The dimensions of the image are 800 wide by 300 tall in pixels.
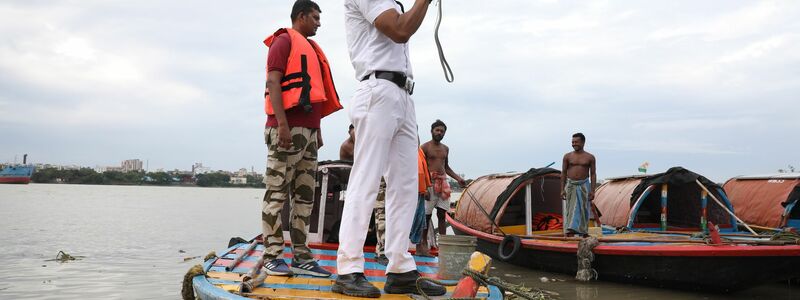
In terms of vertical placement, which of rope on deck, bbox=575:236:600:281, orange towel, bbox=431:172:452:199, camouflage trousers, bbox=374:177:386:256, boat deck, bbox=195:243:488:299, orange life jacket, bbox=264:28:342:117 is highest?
orange life jacket, bbox=264:28:342:117

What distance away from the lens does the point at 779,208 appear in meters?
10.1

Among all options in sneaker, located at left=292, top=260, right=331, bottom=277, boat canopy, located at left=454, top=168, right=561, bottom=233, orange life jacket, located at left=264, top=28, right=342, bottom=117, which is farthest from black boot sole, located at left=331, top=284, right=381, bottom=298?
boat canopy, located at left=454, top=168, right=561, bottom=233

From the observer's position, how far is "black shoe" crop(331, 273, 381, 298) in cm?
322

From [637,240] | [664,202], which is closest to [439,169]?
[637,240]

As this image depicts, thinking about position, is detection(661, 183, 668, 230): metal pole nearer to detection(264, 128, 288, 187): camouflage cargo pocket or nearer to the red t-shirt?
the red t-shirt

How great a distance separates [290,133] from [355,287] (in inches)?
55.4

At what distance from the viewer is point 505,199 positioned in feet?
31.8

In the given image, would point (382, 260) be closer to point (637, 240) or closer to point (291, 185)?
point (291, 185)

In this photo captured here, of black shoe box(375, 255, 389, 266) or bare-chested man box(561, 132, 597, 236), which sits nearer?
black shoe box(375, 255, 389, 266)

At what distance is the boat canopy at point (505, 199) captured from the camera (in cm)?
982

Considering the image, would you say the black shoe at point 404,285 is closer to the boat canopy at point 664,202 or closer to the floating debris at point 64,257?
the boat canopy at point 664,202

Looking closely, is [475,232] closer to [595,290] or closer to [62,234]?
[595,290]

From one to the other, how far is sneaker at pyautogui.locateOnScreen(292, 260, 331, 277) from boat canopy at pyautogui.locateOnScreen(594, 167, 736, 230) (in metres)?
7.29

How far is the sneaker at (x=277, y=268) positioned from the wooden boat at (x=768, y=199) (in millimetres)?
8721
